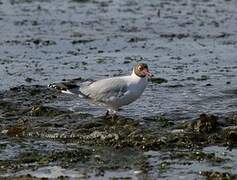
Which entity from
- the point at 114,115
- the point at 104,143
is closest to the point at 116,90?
the point at 114,115

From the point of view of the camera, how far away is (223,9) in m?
25.2

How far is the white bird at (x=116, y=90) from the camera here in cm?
1195

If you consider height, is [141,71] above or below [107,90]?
above

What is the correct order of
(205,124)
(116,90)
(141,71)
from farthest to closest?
(141,71) → (116,90) → (205,124)

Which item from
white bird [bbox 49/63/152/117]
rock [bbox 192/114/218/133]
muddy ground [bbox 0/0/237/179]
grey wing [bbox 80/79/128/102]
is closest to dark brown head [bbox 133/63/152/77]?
white bird [bbox 49/63/152/117]

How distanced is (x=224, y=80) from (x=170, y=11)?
32.4ft

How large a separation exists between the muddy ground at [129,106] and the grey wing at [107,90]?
37 centimetres

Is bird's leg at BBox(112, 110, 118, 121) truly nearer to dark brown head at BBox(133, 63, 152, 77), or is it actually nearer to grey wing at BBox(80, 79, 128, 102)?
grey wing at BBox(80, 79, 128, 102)

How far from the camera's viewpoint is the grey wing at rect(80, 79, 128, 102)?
471 inches

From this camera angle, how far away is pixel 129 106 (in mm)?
13336

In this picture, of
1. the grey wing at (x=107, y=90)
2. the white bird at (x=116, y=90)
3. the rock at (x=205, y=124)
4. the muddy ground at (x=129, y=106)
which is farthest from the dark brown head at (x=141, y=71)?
the rock at (x=205, y=124)

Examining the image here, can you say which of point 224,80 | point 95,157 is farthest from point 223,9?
point 95,157

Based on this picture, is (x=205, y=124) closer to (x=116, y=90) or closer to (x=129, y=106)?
(x=116, y=90)

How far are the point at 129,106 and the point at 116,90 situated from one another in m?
1.40
